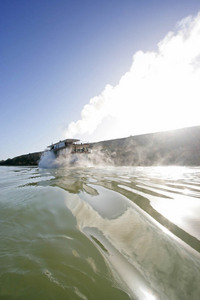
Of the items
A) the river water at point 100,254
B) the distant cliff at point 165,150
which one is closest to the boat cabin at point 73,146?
the distant cliff at point 165,150

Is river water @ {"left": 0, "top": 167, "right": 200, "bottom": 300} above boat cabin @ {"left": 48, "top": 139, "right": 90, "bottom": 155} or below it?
below

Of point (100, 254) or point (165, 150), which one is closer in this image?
point (100, 254)

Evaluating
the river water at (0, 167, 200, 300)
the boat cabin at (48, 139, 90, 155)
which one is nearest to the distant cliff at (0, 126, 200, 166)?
the boat cabin at (48, 139, 90, 155)

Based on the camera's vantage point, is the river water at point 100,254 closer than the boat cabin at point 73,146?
Yes

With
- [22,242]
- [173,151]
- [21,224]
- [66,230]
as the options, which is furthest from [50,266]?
[173,151]

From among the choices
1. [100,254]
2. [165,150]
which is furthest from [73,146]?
[100,254]

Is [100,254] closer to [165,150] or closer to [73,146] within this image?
[73,146]

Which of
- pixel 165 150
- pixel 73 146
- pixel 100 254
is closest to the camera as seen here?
pixel 100 254

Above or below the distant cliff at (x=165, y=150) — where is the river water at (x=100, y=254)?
below

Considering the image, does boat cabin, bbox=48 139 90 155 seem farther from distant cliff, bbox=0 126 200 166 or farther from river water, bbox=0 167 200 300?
river water, bbox=0 167 200 300

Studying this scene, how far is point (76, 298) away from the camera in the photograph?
80cm

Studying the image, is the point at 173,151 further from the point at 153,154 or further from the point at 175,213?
the point at 175,213

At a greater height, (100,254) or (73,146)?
(73,146)

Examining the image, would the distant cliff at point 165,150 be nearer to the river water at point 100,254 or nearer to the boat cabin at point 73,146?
the boat cabin at point 73,146
